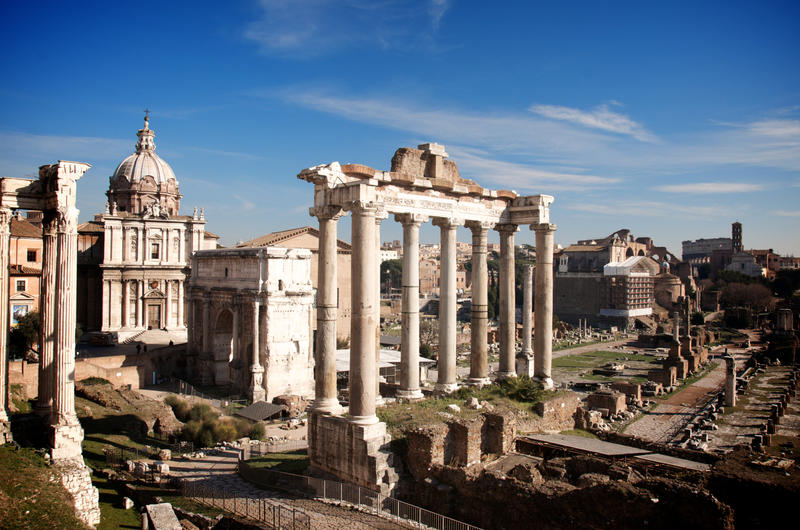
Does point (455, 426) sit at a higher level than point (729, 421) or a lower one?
higher

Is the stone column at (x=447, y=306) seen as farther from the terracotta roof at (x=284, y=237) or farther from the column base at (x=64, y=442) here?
the terracotta roof at (x=284, y=237)

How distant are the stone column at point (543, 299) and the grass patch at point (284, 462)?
24.6 ft

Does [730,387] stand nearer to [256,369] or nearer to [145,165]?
[256,369]

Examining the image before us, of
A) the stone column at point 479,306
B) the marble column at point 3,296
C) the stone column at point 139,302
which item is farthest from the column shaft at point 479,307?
the stone column at point 139,302

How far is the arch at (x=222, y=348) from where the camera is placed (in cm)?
3553

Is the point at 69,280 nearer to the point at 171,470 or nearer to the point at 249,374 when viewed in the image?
the point at 171,470

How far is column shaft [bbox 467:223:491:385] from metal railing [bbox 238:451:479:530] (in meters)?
6.19

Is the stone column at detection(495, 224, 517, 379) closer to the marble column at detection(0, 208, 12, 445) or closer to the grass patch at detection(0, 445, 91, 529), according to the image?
the grass patch at detection(0, 445, 91, 529)

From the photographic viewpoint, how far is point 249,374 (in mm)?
31828

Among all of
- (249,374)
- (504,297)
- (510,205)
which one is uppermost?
(510,205)

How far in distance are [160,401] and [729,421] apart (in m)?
27.6

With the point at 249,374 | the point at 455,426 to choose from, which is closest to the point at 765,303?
the point at 249,374

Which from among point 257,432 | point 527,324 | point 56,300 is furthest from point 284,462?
point 527,324

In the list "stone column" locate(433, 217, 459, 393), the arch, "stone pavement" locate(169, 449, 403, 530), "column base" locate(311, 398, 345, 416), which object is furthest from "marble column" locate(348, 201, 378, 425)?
the arch
